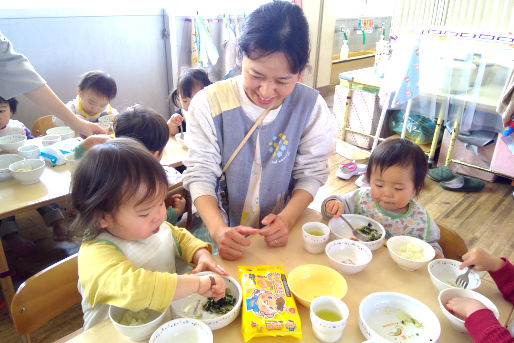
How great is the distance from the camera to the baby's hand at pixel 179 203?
2.11 meters

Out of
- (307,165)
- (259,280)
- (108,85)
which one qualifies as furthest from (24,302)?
(108,85)

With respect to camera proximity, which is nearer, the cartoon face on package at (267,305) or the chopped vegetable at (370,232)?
the cartoon face on package at (267,305)

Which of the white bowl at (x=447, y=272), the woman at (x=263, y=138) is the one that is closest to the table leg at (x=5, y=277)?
the woman at (x=263, y=138)

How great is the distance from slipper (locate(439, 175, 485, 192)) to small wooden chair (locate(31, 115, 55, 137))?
3.44 m

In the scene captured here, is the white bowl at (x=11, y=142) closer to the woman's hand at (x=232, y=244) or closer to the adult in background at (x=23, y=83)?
the adult in background at (x=23, y=83)

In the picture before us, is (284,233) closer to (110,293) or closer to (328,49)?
(110,293)

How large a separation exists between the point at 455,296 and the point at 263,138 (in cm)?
74

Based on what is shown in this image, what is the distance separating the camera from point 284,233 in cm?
110

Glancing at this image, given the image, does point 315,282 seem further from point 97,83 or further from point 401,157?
point 97,83

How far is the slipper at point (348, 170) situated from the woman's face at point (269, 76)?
2.49m

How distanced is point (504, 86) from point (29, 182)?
11.3 ft

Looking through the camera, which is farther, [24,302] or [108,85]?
[108,85]

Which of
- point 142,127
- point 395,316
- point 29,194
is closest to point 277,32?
point 395,316

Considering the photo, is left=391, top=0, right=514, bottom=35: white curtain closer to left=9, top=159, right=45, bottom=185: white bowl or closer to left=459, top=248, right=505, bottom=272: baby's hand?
left=459, top=248, right=505, bottom=272: baby's hand
